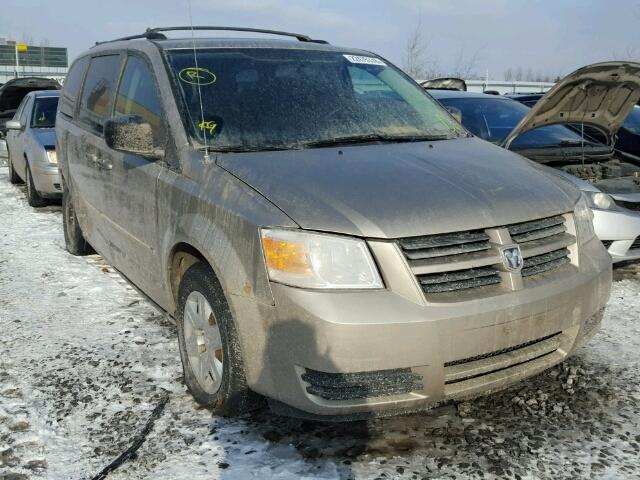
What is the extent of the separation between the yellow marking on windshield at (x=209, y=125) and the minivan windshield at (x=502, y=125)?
12.2ft

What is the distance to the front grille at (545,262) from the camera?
273 cm

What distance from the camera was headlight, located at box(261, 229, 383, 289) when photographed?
8.09ft

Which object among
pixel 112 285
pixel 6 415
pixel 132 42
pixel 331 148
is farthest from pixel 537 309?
pixel 112 285

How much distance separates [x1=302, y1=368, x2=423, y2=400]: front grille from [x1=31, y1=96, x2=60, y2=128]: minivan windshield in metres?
7.83

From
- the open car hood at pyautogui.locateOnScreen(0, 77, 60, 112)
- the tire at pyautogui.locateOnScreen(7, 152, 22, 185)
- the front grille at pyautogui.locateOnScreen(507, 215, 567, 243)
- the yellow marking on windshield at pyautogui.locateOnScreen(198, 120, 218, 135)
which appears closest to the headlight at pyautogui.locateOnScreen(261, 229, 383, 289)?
the front grille at pyautogui.locateOnScreen(507, 215, 567, 243)

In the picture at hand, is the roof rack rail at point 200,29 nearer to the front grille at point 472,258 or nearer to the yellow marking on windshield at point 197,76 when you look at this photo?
the yellow marking on windshield at point 197,76

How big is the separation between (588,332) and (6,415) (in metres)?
2.77

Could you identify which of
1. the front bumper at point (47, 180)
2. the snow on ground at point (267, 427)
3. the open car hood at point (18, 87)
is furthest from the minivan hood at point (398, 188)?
the open car hood at point (18, 87)

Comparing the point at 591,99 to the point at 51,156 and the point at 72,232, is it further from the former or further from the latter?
the point at 51,156

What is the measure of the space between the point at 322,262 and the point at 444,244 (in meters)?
0.49

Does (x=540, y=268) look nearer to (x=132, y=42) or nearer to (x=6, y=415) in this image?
(x=6, y=415)

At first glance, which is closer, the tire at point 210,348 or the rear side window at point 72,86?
the tire at point 210,348

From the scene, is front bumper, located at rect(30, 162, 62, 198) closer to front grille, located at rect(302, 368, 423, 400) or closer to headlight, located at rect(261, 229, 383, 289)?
headlight, located at rect(261, 229, 383, 289)

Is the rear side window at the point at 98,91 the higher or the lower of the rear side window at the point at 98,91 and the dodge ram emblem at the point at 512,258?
the higher
